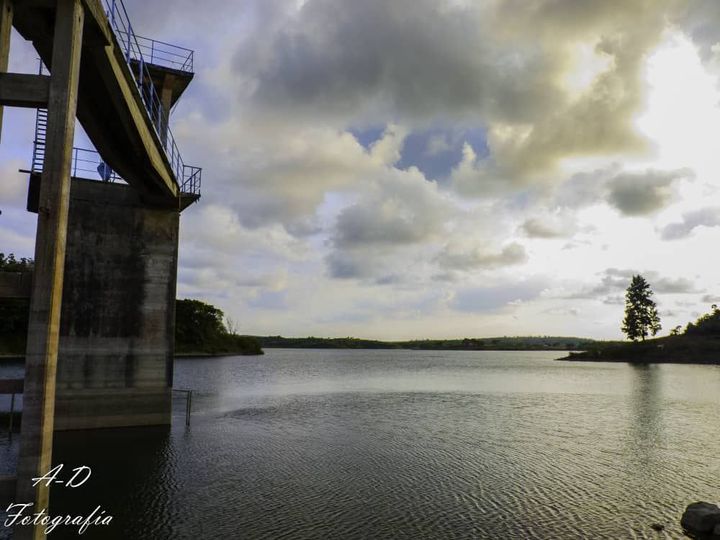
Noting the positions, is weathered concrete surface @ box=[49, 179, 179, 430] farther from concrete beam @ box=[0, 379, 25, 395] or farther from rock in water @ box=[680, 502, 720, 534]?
rock in water @ box=[680, 502, 720, 534]

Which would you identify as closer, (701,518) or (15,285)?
(15,285)

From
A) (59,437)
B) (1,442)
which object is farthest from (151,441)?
(1,442)

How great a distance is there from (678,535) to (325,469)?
12.0 metres

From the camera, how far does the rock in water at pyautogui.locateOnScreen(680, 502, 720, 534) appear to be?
13.3m

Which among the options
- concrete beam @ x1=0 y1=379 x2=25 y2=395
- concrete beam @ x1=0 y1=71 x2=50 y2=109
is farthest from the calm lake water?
concrete beam @ x1=0 y1=71 x2=50 y2=109

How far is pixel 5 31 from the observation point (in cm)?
1207

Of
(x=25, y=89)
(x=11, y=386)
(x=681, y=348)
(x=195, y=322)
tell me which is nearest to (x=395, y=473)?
(x=11, y=386)

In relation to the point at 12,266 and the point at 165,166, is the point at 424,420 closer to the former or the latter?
the point at 165,166

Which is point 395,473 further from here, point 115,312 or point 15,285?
point 115,312

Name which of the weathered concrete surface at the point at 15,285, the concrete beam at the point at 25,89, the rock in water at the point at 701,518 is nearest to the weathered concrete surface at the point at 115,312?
the weathered concrete surface at the point at 15,285

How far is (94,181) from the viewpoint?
2431 cm

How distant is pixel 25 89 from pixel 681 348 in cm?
13223

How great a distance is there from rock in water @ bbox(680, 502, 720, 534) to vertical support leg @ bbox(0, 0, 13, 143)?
21.7 meters

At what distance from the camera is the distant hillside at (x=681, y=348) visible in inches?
4269
